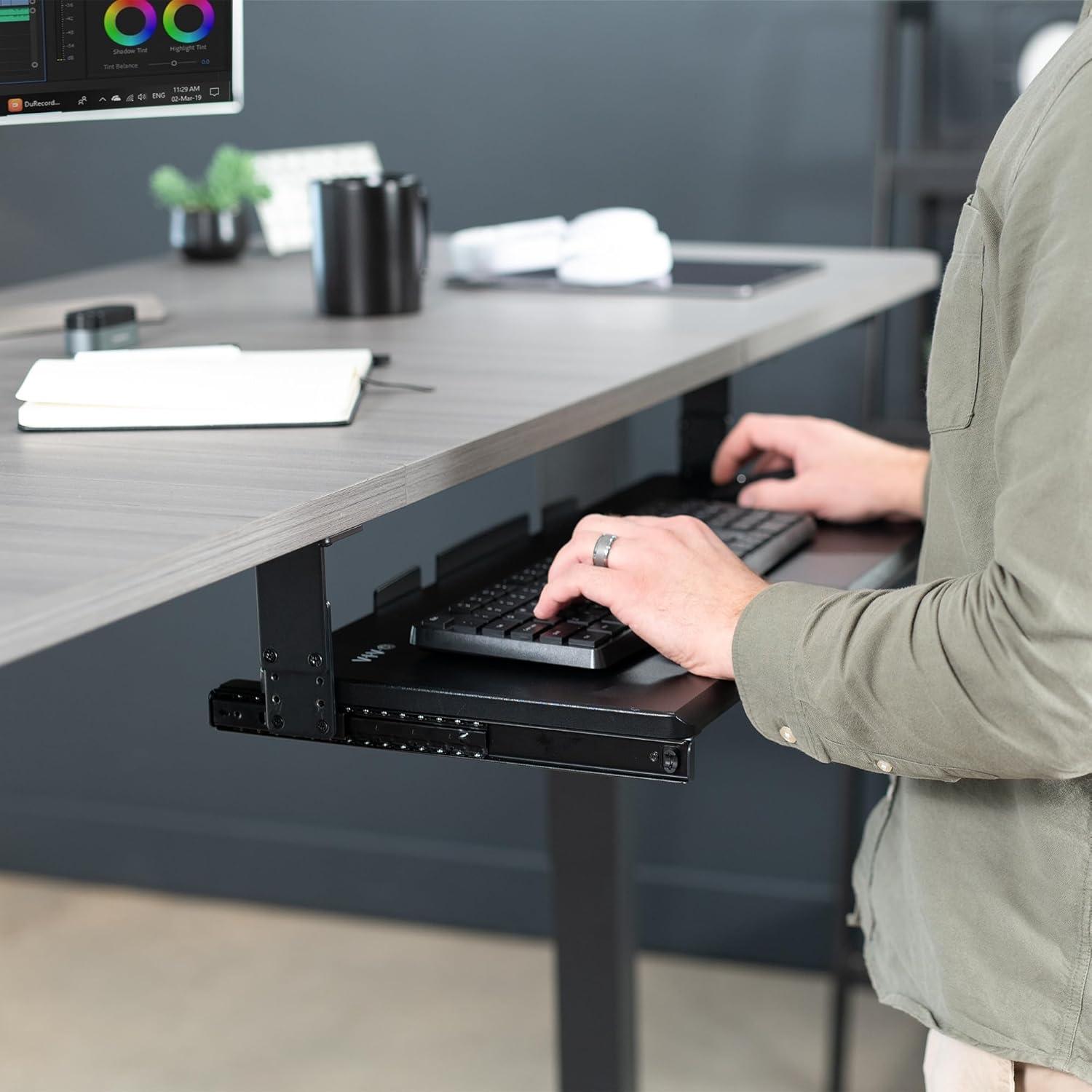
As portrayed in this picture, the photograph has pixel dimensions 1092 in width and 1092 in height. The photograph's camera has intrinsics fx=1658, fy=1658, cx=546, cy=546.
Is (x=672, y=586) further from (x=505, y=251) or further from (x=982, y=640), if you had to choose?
(x=505, y=251)

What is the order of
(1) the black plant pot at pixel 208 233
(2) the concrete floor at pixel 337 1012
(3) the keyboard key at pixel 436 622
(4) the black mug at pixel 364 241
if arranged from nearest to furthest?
(3) the keyboard key at pixel 436 622 < (4) the black mug at pixel 364 241 < (1) the black plant pot at pixel 208 233 < (2) the concrete floor at pixel 337 1012

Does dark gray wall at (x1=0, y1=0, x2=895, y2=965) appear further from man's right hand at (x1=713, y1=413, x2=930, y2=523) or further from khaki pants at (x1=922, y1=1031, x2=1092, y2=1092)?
khaki pants at (x1=922, y1=1031, x2=1092, y2=1092)

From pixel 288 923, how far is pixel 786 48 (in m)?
1.61

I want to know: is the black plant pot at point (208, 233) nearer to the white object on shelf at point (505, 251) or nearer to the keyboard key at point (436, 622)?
the white object on shelf at point (505, 251)

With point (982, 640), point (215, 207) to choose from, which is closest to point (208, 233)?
point (215, 207)

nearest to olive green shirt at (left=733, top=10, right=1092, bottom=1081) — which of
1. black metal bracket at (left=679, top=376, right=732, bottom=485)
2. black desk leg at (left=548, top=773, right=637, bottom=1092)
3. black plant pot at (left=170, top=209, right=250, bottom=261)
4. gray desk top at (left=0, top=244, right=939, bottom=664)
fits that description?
gray desk top at (left=0, top=244, right=939, bottom=664)

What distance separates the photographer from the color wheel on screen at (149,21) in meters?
1.32

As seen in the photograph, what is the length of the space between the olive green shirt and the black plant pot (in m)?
1.17

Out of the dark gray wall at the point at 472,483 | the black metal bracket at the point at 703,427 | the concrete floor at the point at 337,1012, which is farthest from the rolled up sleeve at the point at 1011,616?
the concrete floor at the point at 337,1012

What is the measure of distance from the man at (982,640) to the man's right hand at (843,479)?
1.07 ft

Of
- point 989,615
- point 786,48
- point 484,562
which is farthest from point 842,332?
point 989,615

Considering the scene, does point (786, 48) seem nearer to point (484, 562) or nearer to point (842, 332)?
point (842, 332)

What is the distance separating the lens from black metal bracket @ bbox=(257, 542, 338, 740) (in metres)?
0.98

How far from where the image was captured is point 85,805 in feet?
9.59
